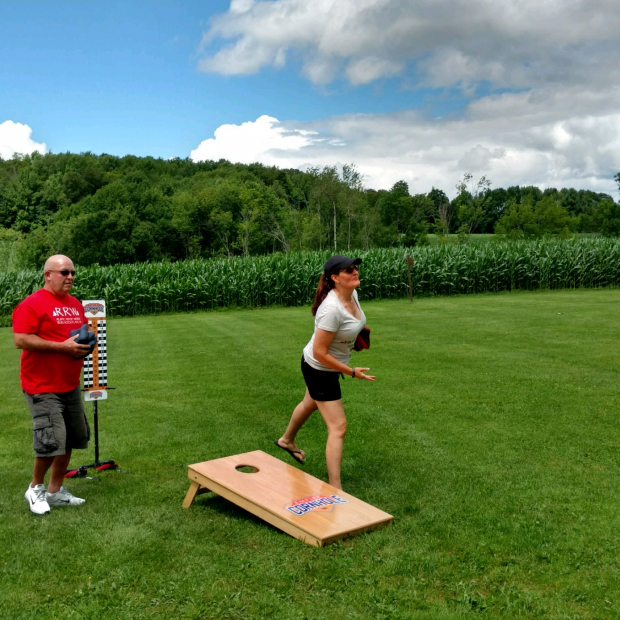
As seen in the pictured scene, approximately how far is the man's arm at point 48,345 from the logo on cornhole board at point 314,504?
2085 millimetres

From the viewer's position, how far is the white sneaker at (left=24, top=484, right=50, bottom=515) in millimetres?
5438

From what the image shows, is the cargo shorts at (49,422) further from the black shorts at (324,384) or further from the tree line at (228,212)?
the tree line at (228,212)

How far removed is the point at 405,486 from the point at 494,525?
1.08 meters

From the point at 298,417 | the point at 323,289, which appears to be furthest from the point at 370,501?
the point at 323,289

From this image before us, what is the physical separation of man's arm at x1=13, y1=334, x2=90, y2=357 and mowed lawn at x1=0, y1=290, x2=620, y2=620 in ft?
4.56

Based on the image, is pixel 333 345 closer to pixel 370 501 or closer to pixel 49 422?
pixel 370 501

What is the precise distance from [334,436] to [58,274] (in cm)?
268

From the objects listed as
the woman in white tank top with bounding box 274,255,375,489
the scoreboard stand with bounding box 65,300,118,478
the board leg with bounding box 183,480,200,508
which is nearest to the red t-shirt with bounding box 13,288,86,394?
the scoreboard stand with bounding box 65,300,118,478

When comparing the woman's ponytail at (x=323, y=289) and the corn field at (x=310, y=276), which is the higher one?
the woman's ponytail at (x=323, y=289)

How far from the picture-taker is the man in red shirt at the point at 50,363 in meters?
5.23

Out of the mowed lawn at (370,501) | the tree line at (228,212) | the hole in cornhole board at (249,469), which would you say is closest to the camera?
the mowed lawn at (370,501)

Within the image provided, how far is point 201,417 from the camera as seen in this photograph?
8.79m

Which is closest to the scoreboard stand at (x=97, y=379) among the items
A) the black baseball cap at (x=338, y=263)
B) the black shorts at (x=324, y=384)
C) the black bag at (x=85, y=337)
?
the black bag at (x=85, y=337)

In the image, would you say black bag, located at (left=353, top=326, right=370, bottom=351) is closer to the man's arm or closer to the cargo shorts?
the man's arm
